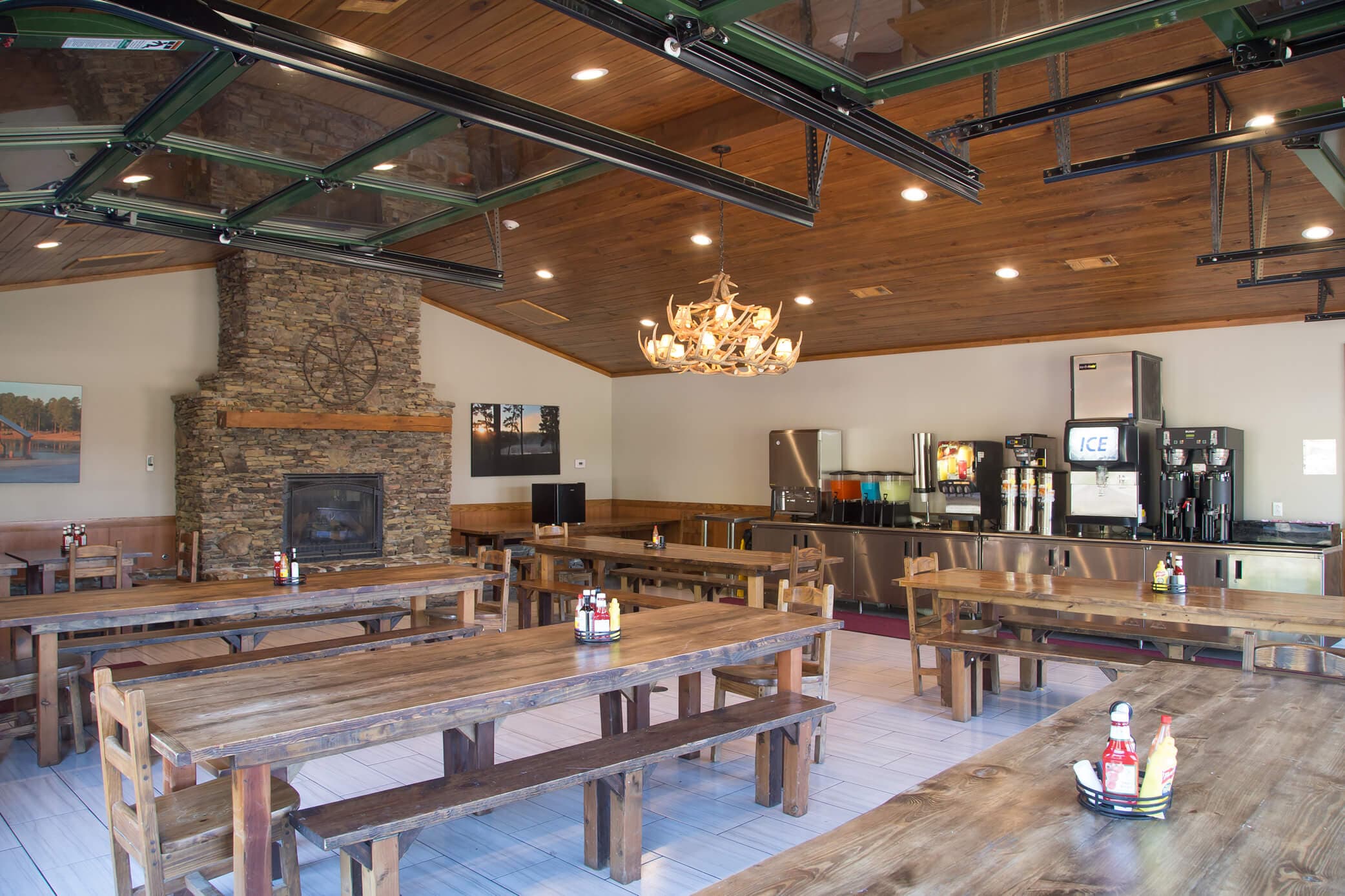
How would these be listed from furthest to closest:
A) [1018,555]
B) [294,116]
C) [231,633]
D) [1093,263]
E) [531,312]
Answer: [531,312] < [1018,555] < [1093,263] < [231,633] < [294,116]

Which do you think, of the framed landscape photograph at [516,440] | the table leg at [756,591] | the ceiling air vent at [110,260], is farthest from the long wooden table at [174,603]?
the framed landscape photograph at [516,440]

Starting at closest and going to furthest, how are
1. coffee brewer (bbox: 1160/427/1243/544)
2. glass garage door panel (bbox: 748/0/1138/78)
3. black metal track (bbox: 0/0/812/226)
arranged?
black metal track (bbox: 0/0/812/226) → glass garage door panel (bbox: 748/0/1138/78) → coffee brewer (bbox: 1160/427/1243/544)

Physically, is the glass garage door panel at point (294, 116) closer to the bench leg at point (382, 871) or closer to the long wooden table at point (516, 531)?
the bench leg at point (382, 871)

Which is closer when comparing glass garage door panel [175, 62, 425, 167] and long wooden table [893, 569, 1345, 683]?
glass garage door panel [175, 62, 425, 167]

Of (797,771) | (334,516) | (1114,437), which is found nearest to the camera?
(797,771)

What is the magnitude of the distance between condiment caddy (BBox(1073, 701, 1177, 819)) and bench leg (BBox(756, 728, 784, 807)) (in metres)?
2.09

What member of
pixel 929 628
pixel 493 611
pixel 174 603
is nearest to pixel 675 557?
pixel 493 611

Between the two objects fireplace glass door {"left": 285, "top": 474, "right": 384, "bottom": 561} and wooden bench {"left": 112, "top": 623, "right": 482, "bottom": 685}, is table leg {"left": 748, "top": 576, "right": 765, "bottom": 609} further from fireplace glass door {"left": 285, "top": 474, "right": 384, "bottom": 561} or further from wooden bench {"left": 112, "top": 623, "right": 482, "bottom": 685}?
fireplace glass door {"left": 285, "top": 474, "right": 384, "bottom": 561}

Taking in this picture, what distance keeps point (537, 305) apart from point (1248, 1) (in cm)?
894

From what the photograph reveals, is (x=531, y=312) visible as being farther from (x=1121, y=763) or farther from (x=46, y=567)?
(x=1121, y=763)

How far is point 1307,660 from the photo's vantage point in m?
4.27

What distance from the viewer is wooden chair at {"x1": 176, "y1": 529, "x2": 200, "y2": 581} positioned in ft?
25.9

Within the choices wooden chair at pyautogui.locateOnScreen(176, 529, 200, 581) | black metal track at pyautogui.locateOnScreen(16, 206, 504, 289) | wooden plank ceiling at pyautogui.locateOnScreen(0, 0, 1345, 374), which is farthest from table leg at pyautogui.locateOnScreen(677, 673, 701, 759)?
wooden chair at pyautogui.locateOnScreen(176, 529, 200, 581)

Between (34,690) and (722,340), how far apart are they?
4370 mm
